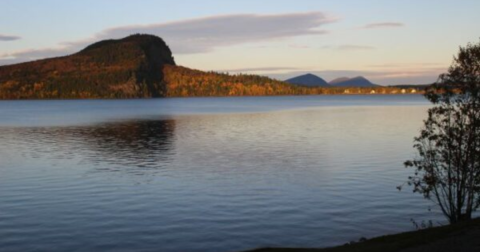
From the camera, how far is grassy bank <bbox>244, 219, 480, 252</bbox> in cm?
2077

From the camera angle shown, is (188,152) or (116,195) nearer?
(116,195)

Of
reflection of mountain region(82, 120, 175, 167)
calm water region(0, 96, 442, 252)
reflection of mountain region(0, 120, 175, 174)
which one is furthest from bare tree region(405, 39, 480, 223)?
reflection of mountain region(82, 120, 175, 167)

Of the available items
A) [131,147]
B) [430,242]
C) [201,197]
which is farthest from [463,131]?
[131,147]

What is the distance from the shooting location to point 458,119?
31281 mm

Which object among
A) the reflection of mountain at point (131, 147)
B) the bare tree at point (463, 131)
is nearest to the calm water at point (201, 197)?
the reflection of mountain at point (131, 147)

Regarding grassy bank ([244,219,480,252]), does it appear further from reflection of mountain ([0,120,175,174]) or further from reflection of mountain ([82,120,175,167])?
reflection of mountain ([82,120,175,167])

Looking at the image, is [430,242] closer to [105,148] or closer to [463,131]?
[463,131]

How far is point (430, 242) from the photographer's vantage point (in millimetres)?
22078

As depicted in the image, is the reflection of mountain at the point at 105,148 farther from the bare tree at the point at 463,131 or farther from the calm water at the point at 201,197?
the bare tree at the point at 463,131

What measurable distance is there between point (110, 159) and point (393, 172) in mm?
35160

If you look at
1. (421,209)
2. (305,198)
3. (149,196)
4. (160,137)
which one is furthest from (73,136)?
(421,209)

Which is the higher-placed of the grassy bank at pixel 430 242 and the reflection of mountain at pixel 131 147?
the grassy bank at pixel 430 242

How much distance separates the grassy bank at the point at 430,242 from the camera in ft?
68.1

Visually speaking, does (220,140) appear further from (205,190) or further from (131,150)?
(205,190)
